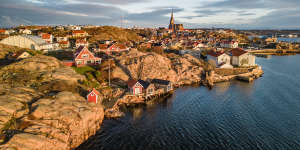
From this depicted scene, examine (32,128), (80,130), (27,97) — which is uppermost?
(27,97)

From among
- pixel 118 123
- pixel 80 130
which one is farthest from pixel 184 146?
pixel 80 130

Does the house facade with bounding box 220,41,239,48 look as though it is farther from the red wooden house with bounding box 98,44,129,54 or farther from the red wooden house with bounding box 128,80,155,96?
the red wooden house with bounding box 128,80,155,96

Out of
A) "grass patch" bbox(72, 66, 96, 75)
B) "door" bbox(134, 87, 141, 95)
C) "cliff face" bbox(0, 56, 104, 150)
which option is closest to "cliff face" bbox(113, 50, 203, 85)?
"grass patch" bbox(72, 66, 96, 75)

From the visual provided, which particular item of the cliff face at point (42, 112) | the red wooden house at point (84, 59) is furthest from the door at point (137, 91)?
the red wooden house at point (84, 59)

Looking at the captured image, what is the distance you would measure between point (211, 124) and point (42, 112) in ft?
81.5

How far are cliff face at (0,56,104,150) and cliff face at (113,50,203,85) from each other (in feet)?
57.6

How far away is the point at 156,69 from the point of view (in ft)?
175

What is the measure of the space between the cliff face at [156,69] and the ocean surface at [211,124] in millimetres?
7243

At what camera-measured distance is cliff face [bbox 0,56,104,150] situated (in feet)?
66.7

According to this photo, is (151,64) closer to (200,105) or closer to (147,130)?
(200,105)

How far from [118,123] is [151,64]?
25676 millimetres

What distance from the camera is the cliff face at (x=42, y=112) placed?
20.3 meters

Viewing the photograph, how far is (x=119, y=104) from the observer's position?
3862 centimetres

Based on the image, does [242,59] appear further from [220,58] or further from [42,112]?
[42,112]
